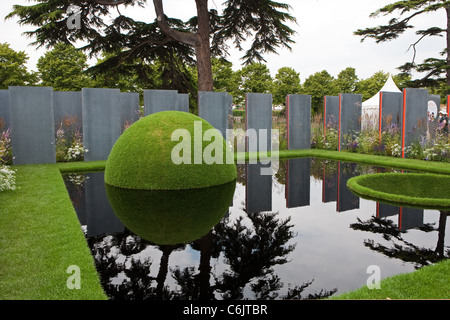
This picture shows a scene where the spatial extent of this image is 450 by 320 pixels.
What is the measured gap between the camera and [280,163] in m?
10.7

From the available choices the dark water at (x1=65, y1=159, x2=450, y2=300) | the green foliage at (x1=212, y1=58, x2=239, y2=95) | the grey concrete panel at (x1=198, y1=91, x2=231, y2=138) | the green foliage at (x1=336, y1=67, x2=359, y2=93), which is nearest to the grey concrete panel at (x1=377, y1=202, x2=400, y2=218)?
the dark water at (x1=65, y1=159, x2=450, y2=300)

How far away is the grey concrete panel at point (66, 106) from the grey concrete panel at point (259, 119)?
5.43m

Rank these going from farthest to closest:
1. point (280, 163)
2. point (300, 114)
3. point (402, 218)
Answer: point (300, 114) < point (280, 163) < point (402, 218)

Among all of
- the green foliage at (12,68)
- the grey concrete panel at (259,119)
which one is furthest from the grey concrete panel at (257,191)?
the green foliage at (12,68)

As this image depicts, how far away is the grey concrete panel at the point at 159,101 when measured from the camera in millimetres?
11383

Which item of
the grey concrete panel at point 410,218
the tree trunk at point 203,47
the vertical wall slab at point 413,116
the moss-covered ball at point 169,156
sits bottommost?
the grey concrete panel at point 410,218

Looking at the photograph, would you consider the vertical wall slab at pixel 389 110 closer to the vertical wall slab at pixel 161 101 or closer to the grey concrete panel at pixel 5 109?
the vertical wall slab at pixel 161 101

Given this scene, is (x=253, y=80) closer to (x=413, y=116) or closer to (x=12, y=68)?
(x=12, y=68)

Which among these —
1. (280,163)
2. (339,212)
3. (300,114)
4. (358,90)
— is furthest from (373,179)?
(358,90)

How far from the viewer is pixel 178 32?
46.4 ft

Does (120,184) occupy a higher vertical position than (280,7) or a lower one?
lower

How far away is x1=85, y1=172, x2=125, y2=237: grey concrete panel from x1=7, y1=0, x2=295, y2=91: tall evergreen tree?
8.44 metres

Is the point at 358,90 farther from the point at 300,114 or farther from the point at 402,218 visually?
the point at 402,218
